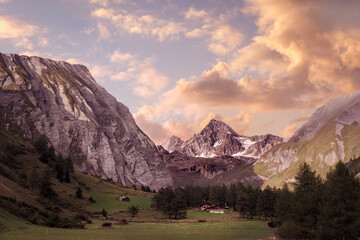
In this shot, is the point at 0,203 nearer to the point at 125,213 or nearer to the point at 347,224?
the point at 347,224

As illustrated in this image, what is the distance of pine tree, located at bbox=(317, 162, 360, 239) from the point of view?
163ft

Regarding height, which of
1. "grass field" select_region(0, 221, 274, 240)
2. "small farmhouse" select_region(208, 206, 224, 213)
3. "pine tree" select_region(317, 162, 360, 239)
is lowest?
"small farmhouse" select_region(208, 206, 224, 213)

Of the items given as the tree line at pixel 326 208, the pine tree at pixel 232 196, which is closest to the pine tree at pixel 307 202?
the tree line at pixel 326 208

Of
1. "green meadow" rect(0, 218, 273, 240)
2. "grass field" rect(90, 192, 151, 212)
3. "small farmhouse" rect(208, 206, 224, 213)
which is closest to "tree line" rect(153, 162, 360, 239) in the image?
"green meadow" rect(0, 218, 273, 240)

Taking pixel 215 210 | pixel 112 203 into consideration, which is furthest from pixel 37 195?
pixel 215 210

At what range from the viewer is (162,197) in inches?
5571

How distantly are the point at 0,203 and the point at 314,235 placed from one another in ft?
182

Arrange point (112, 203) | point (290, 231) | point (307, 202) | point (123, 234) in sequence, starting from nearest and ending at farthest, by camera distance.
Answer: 1. point (290, 231)
2. point (307, 202)
3. point (123, 234)
4. point (112, 203)

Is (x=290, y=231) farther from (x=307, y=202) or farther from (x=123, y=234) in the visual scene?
(x=123, y=234)

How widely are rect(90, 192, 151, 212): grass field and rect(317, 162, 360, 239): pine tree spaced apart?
3867 inches

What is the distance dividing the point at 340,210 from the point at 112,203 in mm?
117058

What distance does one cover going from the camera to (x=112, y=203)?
5891 inches

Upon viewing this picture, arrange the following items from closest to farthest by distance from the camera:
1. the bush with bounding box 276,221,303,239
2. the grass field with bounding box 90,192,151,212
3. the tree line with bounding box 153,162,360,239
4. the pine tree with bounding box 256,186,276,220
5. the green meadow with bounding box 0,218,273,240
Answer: the green meadow with bounding box 0,218,273,240 → the tree line with bounding box 153,162,360,239 → the bush with bounding box 276,221,303,239 → the pine tree with bounding box 256,186,276,220 → the grass field with bounding box 90,192,151,212

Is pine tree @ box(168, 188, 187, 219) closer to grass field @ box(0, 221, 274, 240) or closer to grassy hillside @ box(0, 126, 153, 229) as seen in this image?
grassy hillside @ box(0, 126, 153, 229)
